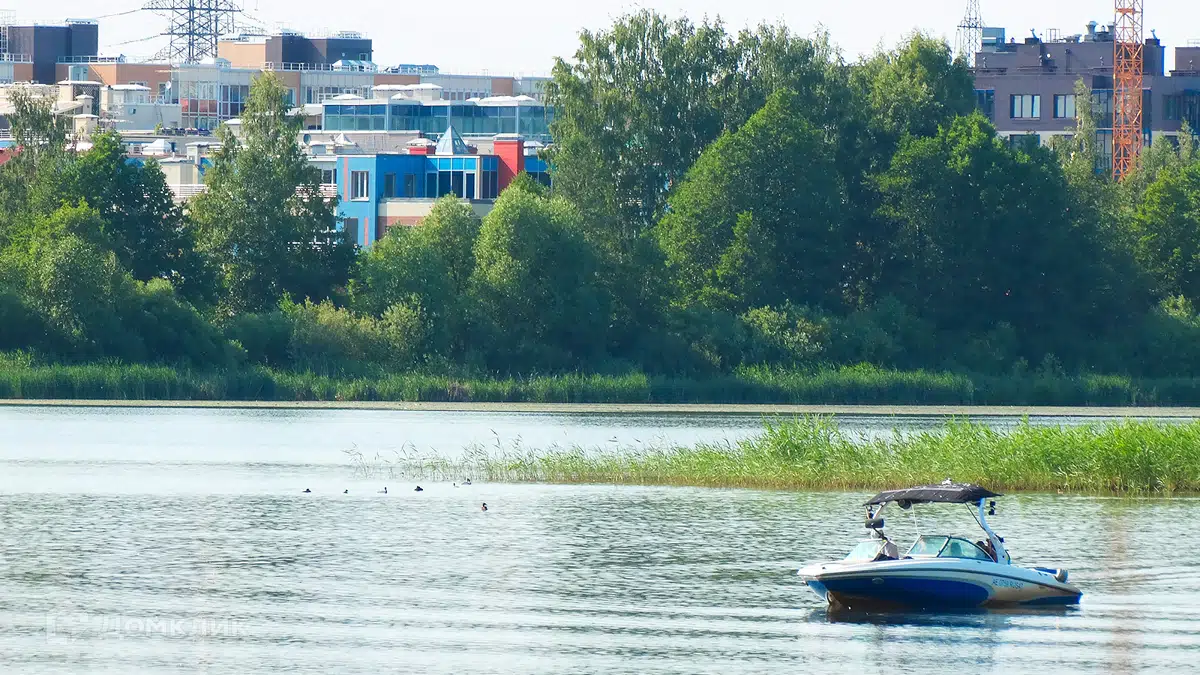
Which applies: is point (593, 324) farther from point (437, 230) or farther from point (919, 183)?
point (919, 183)

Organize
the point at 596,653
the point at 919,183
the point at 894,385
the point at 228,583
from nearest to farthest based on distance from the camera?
the point at 596,653, the point at 228,583, the point at 894,385, the point at 919,183

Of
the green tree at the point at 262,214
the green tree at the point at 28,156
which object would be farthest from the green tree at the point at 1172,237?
the green tree at the point at 28,156

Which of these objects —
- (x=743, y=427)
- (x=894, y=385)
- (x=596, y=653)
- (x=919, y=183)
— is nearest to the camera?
(x=596, y=653)

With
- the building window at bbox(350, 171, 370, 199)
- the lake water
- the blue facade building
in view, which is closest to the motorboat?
the lake water

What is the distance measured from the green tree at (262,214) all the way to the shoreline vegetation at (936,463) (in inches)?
2421

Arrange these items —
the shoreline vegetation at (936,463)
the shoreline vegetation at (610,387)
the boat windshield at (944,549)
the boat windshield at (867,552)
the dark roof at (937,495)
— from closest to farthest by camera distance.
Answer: the boat windshield at (867,552)
the boat windshield at (944,549)
the dark roof at (937,495)
the shoreline vegetation at (936,463)
the shoreline vegetation at (610,387)

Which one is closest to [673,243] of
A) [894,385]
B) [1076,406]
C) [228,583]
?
[894,385]

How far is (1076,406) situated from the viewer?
127125 mm

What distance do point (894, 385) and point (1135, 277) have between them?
2345cm

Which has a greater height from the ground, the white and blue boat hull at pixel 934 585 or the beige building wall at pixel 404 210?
the beige building wall at pixel 404 210

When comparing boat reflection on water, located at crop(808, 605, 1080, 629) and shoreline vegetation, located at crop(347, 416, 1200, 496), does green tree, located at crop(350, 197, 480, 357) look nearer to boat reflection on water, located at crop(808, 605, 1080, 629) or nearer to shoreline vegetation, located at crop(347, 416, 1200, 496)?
shoreline vegetation, located at crop(347, 416, 1200, 496)

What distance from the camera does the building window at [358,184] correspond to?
17311 centimetres

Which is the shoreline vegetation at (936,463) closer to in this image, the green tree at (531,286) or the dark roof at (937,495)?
the dark roof at (937,495)

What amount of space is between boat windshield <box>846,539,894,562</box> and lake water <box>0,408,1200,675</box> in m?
1.30
